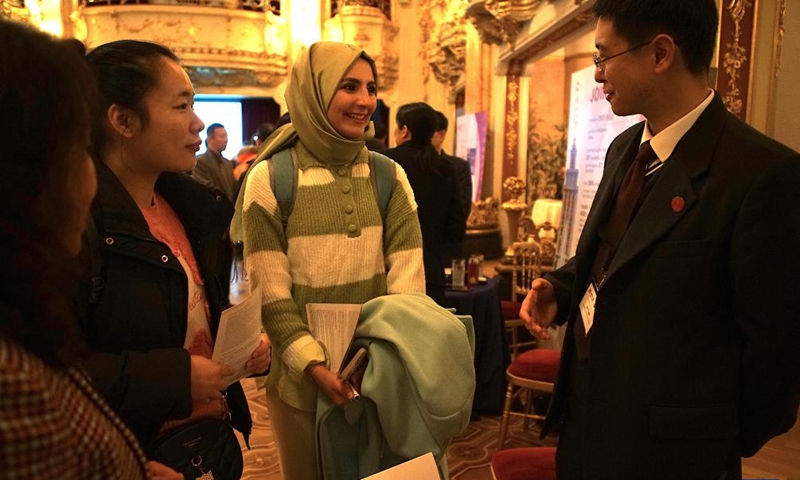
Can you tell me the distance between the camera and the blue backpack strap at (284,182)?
1.62 meters

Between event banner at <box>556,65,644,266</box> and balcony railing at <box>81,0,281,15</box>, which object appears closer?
event banner at <box>556,65,644,266</box>

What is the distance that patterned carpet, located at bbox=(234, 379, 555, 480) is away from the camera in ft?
9.80

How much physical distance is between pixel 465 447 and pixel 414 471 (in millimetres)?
2183

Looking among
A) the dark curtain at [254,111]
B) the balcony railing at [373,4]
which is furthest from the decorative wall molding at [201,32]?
the balcony railing at [373,4]

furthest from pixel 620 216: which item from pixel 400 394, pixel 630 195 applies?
pixel 400 394

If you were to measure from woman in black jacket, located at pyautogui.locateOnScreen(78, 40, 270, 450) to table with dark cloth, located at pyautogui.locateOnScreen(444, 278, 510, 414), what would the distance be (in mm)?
2141

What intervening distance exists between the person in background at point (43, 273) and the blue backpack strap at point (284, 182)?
2.97ft

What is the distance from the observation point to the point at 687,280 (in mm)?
1139

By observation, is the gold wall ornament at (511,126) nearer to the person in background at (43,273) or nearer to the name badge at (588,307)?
the name badge at (588,307)

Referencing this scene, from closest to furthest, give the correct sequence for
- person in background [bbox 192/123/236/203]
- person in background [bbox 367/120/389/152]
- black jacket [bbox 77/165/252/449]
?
black jacket [bbox 77/165/252/449], person in background [bbox 367/120/389/152], person in background [bbox 192/123/236/203]

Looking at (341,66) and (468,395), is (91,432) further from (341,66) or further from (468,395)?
(341,66)

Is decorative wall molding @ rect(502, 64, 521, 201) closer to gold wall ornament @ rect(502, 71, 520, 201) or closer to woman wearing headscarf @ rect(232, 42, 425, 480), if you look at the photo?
gold wall ornament @ rect(502, 71, 520, 201)

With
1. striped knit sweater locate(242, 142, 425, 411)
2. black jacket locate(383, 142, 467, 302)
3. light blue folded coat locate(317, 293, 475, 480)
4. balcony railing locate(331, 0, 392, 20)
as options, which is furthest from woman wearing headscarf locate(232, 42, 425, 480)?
balcony railing locate(331, 0, 392, 20)

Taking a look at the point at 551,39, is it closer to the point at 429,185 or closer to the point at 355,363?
the point at 429,185
